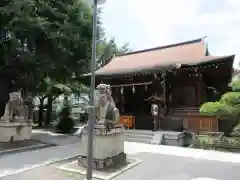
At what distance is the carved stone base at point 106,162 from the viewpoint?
23.4ft

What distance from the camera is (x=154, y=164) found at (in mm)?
7867

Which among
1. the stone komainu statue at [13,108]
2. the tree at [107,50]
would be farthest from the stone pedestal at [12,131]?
the tree at [107,50]

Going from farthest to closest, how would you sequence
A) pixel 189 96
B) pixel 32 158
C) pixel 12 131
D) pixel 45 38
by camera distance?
pixel 189 96, pixel 45 38, pixel 12 131, pixel 32 158

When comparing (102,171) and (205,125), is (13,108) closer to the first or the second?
(102,171)

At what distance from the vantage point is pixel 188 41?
19.8m

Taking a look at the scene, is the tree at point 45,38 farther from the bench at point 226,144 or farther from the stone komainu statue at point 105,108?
the bench at point 226,144

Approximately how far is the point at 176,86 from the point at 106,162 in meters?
9.80

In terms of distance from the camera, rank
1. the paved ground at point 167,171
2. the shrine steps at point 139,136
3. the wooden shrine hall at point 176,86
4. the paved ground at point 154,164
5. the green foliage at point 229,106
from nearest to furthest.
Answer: the paved ground at point 167,171
the paved ground at point 154,164
the green foliage at point 229,106
the shrine steps at point 139,136
the wooden shrine hall at point 176,86

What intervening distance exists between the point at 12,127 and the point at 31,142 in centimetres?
127

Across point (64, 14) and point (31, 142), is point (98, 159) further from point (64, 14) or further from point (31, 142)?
point (64, 14)

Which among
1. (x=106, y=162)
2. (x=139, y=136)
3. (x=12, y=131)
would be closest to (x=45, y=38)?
(x=12, y=131)

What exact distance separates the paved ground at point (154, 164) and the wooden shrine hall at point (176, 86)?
3420mm

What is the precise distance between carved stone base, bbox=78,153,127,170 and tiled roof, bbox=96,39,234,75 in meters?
8.75

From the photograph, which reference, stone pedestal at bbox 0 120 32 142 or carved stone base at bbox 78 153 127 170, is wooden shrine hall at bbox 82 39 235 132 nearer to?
carved stone base at bbox 78 153 127 170
